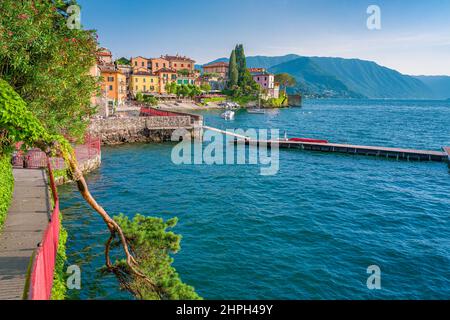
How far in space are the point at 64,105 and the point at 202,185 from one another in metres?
14.8

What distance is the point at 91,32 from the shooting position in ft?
79.0

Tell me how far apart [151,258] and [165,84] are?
462 feet

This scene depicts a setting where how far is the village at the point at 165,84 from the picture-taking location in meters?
108

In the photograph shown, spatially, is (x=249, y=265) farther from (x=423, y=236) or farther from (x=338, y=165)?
(x=338, y=165)

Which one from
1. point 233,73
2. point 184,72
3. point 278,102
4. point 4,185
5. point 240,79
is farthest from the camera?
point 278,102

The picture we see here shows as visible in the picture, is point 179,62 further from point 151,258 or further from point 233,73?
point 151,258

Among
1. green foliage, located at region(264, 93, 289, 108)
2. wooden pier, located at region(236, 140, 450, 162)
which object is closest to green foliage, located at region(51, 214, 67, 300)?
wooden pier, located at region(236, 140, 450, 162)

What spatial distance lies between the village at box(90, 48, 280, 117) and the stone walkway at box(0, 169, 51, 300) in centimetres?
7731

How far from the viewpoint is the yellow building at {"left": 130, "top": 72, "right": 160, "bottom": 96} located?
433 feet

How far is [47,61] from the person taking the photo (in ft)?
65.5

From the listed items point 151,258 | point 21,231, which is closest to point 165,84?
point 21,231

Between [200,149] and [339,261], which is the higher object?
[200,149]
